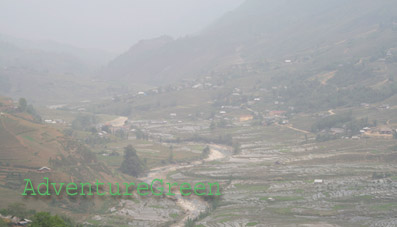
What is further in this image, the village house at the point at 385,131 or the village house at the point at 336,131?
the village house at the point at 336,131

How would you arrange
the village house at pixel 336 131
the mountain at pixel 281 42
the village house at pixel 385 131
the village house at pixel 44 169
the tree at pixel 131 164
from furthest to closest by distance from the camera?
the mountain at pixel 281 42
the village house at pixel 336 131
the village house at pixel 385 131
the tree at pixel 131 164
the village house at pixel 44 169

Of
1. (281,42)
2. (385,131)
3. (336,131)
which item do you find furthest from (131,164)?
(281,42)

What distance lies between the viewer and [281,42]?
16388 centimetres

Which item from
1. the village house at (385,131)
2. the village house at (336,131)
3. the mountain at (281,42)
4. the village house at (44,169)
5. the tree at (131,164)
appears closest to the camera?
the village house at (44,169)

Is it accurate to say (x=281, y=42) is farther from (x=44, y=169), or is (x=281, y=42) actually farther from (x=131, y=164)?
(x=44, y=169)

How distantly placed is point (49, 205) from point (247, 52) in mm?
136111

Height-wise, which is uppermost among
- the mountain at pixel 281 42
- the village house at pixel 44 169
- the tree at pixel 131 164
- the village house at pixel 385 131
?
the mountain at pixel 281 42

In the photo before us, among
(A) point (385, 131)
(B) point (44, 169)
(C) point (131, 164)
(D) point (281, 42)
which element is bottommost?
(C) point (131, 164)

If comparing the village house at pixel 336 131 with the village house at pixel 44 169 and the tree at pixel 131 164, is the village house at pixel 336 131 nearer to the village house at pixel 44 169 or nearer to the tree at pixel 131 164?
the tree at pixel 131 164

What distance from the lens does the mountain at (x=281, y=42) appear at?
132 metres

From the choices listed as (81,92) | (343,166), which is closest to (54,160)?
(343,166)

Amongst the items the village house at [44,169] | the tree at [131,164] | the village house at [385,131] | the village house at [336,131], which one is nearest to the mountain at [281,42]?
the village house at [336,131]

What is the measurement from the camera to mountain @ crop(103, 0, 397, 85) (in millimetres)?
132125

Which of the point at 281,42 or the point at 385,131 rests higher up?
A: the point at 281,42
